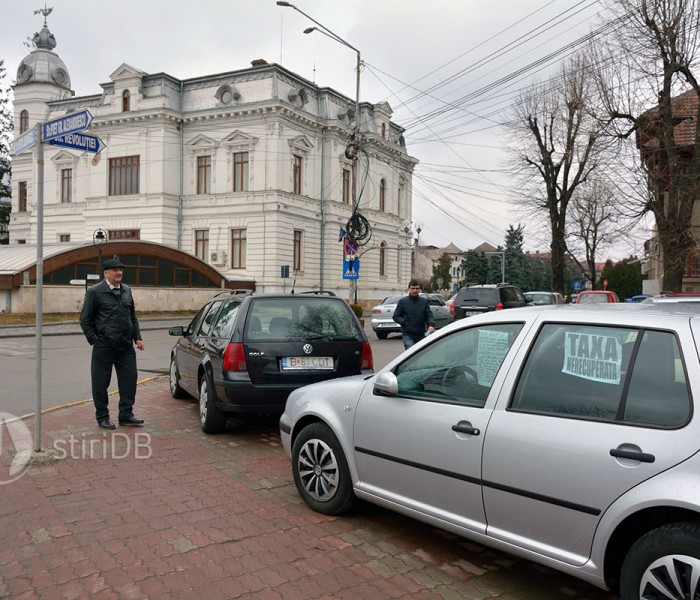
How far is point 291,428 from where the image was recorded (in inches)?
189

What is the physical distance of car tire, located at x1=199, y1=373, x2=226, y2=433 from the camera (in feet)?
21.8

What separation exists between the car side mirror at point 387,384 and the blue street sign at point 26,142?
4.20 meters

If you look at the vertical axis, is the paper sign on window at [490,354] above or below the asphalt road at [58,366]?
above

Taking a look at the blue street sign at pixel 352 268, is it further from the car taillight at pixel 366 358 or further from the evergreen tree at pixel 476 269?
the evergreen tree at pixel 476 269

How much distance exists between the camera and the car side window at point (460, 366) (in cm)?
357

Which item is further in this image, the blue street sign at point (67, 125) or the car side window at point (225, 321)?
the car side window at point (225, 321)

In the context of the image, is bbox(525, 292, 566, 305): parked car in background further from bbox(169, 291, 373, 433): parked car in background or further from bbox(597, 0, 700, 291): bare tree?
bbox(169, 291, 373, 433): parked car in background

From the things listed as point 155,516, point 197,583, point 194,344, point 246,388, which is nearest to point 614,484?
point 197,583

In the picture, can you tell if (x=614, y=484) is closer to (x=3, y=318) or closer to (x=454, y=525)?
(x=454, y=525)

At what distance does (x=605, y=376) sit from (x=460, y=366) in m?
0.96

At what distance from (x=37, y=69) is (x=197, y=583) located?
5904 centimetres

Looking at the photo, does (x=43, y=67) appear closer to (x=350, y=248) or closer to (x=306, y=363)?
(x=350, y=248)

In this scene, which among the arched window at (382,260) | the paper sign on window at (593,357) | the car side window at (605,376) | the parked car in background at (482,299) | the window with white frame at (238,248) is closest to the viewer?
the car side window at (605,376)

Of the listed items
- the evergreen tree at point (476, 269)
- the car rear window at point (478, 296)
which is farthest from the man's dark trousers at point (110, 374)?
the evergreen tree at point (476, 269)
